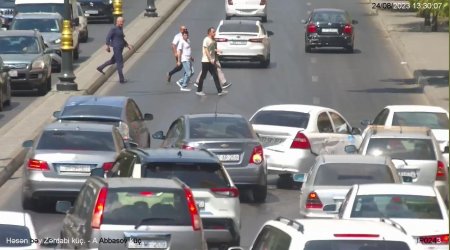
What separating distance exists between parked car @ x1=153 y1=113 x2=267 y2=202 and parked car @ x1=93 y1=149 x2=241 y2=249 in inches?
201

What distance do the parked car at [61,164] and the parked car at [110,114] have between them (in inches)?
113

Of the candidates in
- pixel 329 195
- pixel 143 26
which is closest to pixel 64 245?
pixel 329 195

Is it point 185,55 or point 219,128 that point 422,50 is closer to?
point 185,55

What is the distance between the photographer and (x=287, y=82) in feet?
139

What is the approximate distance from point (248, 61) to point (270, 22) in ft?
45.7

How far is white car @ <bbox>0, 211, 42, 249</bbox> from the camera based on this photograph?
44.1 feet

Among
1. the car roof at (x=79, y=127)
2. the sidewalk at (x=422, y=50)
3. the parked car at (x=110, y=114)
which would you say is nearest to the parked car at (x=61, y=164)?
the car roof at (x=79, y=127)

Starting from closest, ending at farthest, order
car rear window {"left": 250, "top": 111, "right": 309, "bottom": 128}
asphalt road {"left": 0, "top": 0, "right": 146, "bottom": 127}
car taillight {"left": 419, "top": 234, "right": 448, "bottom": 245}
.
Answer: car taillight {"left": 419, "top": 234, "right": 448, "bottom": 245}, car rear window {"left": 250, "top": 111, "right": 309, "bottom": 128}, asphalt road {"left": 0, "top": 0, "right": 146, "bottom": 127}

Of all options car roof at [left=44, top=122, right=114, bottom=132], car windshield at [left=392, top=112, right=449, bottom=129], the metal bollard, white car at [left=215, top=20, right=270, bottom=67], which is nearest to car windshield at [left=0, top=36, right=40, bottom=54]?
white car at [left=215, top=20, right=270, bottom=67]

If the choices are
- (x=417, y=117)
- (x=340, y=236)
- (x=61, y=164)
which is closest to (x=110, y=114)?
(x=61, y=164)

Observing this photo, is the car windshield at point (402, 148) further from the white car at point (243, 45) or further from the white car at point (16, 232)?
the white car at point (243, 45)

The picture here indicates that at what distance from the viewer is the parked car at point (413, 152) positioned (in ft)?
73.5

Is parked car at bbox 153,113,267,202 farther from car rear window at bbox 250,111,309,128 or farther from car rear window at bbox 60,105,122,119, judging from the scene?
car rear window at bbox 60,105,122,119

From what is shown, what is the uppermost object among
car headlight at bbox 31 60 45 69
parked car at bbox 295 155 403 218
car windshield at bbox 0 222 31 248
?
car windshield at bbox 0 222 31 248
